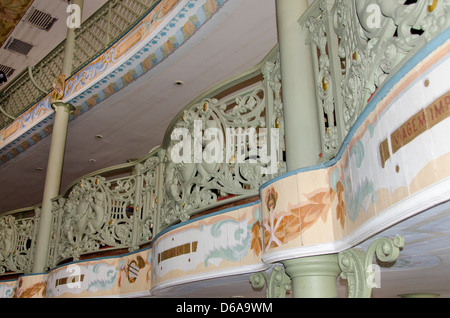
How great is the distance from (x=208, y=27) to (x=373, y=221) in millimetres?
6034

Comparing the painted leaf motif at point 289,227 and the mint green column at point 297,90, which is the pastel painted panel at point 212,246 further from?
the mint green column at point 297,90

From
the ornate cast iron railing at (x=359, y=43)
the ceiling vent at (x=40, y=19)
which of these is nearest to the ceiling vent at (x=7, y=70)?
the ceiling vent at (x=40, y=19)

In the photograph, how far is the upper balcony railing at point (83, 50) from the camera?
9133 millimetres

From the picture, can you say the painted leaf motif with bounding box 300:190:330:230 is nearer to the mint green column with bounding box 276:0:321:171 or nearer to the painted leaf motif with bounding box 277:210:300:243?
the painted leaf motif with bounding box 277:210:300:243

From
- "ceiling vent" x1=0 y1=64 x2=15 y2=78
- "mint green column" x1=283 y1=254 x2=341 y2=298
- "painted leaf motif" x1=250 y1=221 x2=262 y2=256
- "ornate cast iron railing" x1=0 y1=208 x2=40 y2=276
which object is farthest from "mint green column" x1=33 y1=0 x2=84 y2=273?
"mint green column" x1=283 y1=254 x2=341 y2=298

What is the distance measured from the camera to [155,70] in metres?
8.70

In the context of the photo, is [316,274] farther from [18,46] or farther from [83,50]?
[18,46]

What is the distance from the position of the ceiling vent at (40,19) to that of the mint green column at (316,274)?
12.2 m

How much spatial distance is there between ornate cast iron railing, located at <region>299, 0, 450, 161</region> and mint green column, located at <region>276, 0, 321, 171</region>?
0.08m

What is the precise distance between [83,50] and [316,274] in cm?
859

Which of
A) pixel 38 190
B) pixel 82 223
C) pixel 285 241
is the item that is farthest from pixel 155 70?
pixel 38 190

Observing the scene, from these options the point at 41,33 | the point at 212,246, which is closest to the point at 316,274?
the point at 212,246

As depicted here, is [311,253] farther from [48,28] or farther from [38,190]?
[38,190]

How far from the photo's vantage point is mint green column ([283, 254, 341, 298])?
3121 mm
